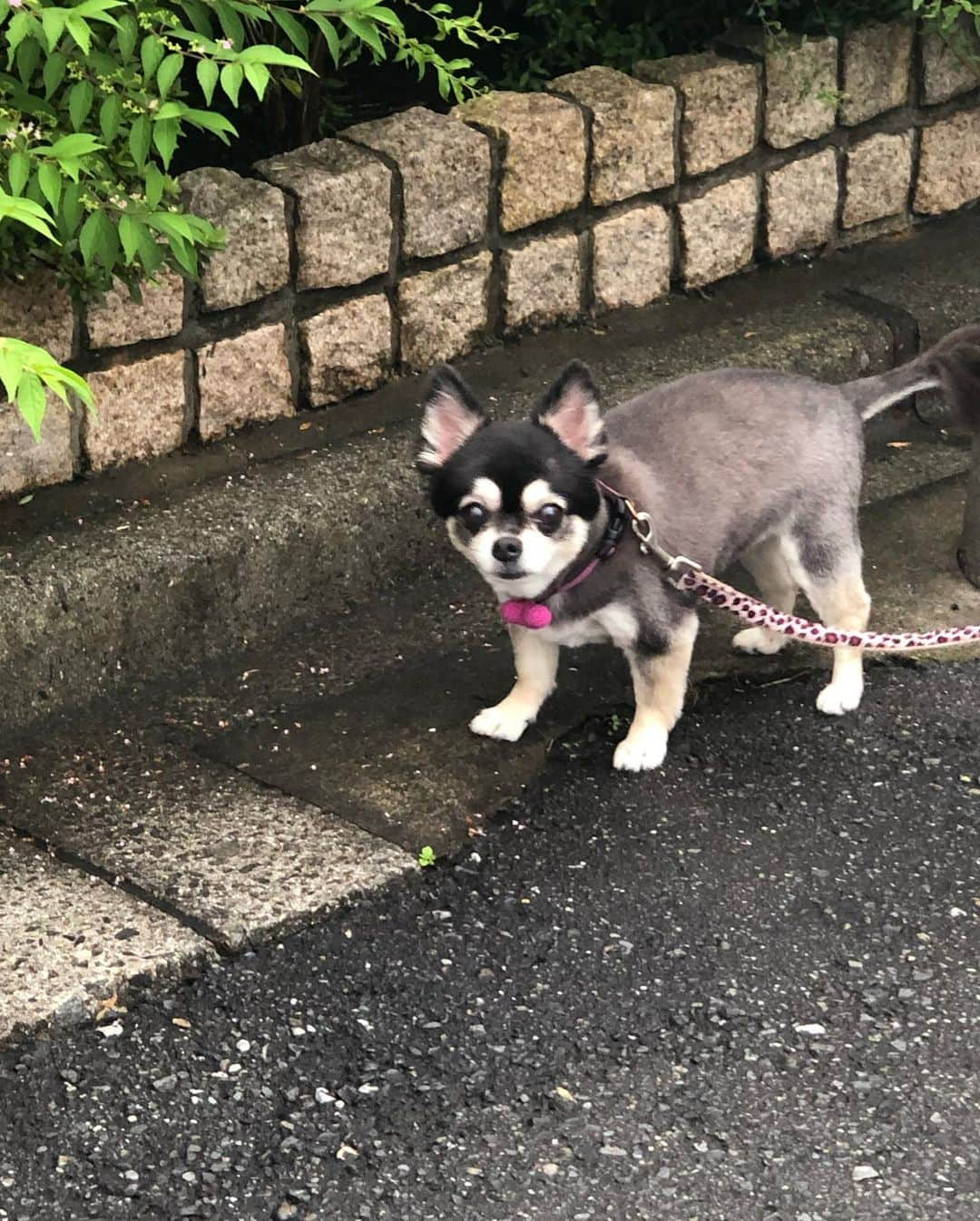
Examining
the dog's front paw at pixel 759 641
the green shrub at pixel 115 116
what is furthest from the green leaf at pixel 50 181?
the dog's front paw at pixel 759 641

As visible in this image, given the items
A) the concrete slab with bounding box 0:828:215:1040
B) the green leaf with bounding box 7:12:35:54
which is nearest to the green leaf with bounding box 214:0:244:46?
the green leaf with bounding box 7:12:35:54

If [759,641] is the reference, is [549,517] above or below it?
above

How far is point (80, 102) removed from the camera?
3773 millimetres

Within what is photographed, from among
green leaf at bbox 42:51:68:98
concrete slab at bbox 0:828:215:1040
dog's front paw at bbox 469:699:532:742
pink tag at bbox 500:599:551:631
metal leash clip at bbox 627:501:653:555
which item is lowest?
dog's front paw at bbox 469:699:532:742

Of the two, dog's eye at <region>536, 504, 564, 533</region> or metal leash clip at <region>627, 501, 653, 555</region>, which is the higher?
dog's eye at <region>536, 504, 564, 533</region>

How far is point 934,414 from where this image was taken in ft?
18.3

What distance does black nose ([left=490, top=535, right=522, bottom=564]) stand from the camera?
3602mm

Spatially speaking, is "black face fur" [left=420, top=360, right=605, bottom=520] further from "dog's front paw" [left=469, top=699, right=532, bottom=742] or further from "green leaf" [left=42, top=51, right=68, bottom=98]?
"green leaf" [left=42, top=51, right=68, bottom=98]

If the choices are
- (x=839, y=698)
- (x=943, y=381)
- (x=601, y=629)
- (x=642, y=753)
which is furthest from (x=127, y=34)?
(x=839, y=698)

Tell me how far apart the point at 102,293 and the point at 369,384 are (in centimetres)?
87

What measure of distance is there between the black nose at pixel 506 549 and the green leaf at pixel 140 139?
1115 millimetres

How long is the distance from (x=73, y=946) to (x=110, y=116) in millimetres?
1691

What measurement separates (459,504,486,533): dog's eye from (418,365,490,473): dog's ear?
0.13 meters

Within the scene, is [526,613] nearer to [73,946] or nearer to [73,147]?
[73,946]
